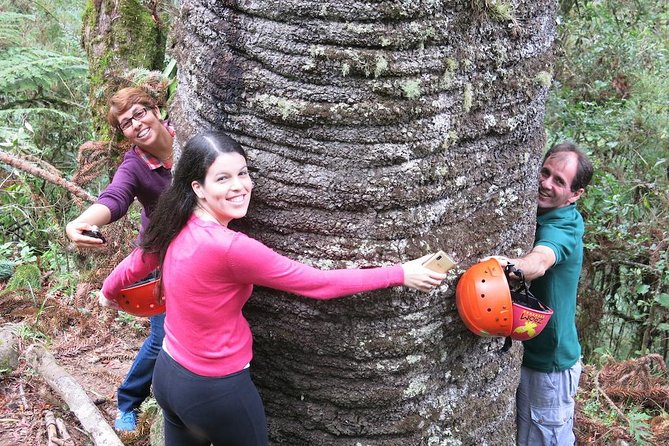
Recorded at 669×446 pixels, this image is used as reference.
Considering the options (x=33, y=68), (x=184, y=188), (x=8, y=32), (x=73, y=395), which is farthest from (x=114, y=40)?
(x=184, y=188)

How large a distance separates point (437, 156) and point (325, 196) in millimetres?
510

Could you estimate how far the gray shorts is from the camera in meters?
3.58

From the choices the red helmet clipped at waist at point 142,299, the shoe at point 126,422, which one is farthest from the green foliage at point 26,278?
the red helmet clipped at waist at point 142,299

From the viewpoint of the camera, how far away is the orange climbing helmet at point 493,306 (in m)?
2.66

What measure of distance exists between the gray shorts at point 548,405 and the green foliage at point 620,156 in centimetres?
297

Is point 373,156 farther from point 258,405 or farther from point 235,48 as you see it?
point 258,405

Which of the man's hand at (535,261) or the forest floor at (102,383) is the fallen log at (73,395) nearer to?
the forest floor at (102,383)

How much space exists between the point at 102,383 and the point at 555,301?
341cm

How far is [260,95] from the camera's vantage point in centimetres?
261

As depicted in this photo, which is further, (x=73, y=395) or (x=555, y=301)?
(x=73, y=395)

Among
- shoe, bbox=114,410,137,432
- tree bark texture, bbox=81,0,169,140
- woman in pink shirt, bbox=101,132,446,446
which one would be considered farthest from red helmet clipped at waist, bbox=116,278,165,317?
tree bark texture, bbox=81,0,169,140

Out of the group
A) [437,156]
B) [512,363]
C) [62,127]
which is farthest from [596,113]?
[62,127]

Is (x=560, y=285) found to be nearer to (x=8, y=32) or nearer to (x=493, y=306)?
(x=493, y=306)

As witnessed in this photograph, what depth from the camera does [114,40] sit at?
20.6 feet
